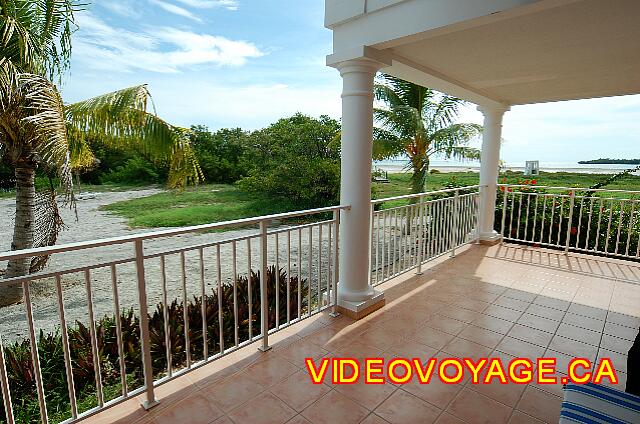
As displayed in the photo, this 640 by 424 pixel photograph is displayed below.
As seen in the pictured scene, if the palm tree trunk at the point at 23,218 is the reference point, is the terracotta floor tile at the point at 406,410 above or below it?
below

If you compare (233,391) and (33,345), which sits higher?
(33,345)

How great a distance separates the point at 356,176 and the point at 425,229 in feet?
6.58

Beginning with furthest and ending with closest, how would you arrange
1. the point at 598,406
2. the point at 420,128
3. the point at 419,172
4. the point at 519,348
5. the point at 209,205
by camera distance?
the point at 209,205 < the point at 419,172 < the point at 420,128 < the point at 519,348 < the point at 598,406

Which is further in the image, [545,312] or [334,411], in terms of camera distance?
[545,312]

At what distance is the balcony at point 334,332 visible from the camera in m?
1.96

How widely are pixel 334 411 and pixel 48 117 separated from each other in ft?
15.4

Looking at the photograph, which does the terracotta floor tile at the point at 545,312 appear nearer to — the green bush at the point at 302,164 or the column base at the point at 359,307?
the column base at the point at 359,307

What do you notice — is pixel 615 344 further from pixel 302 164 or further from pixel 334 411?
pixel 302 164

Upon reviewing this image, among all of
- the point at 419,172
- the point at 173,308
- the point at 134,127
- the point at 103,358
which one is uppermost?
the point at 134,127

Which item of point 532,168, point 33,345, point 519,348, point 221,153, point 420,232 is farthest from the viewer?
point 221,153

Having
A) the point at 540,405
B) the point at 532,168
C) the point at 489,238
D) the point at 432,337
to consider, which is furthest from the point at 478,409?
the point at 532,168

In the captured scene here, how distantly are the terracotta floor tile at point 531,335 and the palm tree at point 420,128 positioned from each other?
4.76 metres

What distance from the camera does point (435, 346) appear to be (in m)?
2.68

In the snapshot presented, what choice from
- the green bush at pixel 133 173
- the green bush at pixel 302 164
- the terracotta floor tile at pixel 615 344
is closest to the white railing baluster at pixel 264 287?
the terracotta floor tile at pixel 615 344
